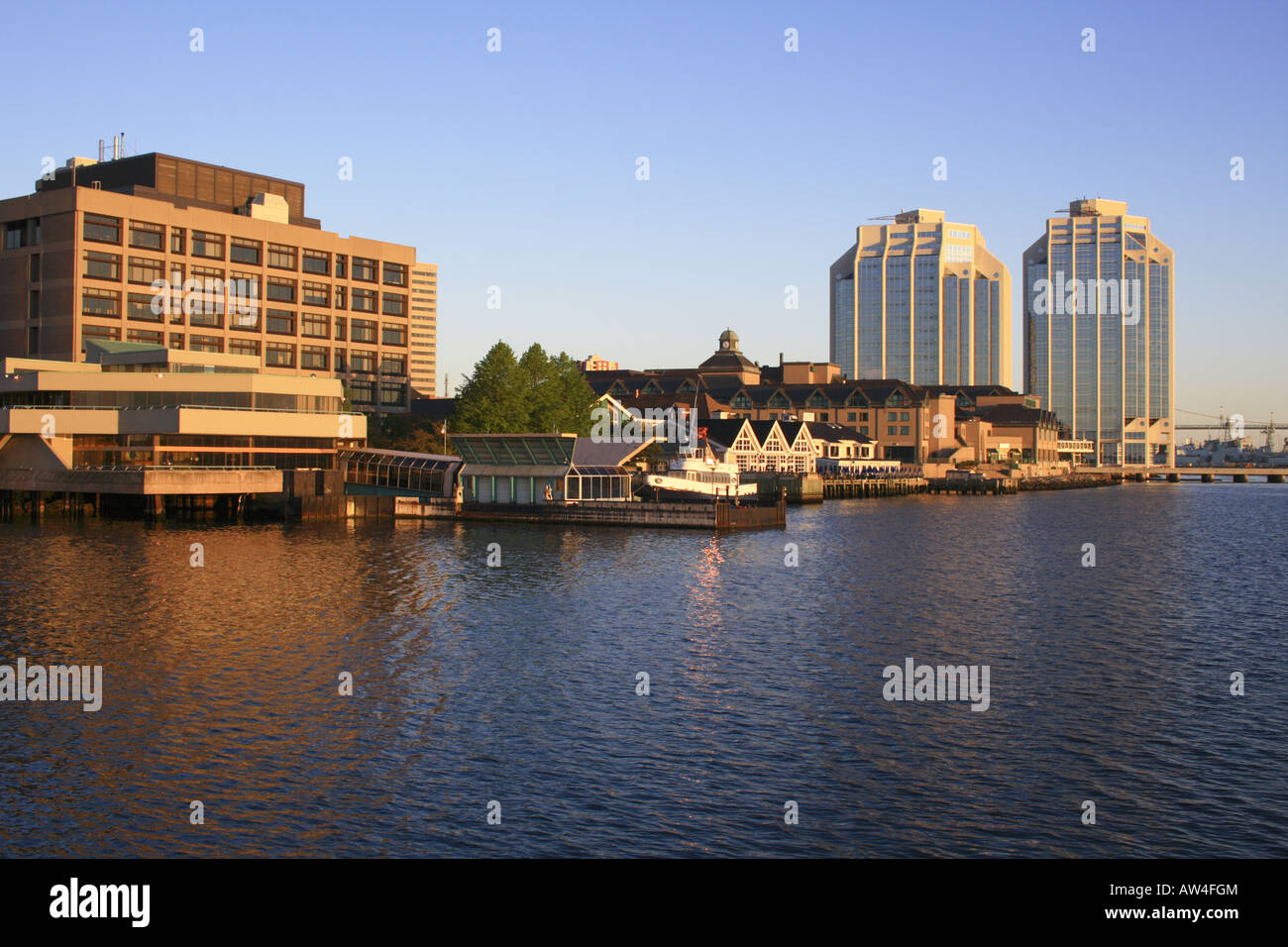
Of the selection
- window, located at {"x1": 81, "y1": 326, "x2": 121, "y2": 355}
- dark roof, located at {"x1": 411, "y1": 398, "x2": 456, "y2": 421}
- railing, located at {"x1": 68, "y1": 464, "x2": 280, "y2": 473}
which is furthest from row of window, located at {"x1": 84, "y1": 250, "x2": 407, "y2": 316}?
railing, located at {"x1": 68, "y1": 464, "x2": 280, "y2": 473}

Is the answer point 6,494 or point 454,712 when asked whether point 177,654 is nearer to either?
point 454,712

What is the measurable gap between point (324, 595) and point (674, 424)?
12364 centimetres

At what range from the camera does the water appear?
23.6 m

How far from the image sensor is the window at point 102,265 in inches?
5182

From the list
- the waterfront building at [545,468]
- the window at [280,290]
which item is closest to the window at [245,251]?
the window at [280,290]

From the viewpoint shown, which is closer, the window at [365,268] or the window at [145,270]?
the window at [145,270]

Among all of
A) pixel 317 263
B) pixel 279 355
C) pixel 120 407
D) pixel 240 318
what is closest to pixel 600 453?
pixel 120 407

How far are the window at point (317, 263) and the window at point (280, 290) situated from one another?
149 inches

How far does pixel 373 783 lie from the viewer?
85.5ft

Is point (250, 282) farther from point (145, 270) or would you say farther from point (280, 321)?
point (145, 270)

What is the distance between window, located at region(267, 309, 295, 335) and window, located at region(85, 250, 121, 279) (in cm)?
2209

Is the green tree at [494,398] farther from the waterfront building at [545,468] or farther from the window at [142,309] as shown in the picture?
the window at [142,309]
